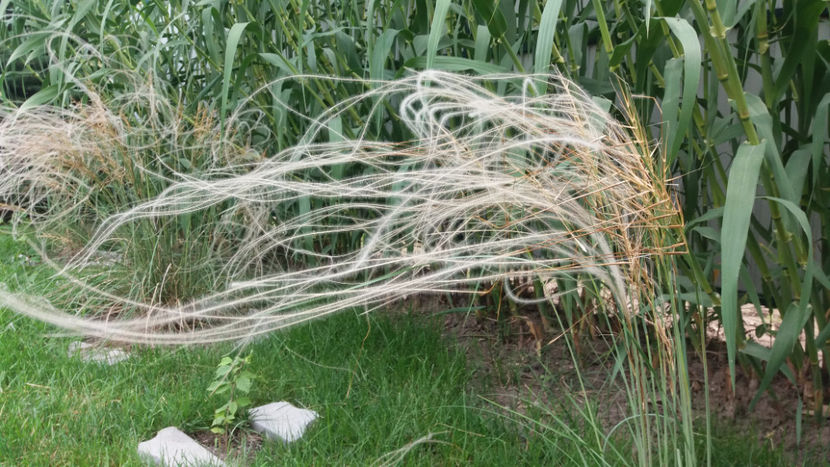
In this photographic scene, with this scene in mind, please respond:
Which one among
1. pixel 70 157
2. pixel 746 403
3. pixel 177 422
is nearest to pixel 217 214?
pixel 70 157

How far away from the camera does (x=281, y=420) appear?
5.43 feet

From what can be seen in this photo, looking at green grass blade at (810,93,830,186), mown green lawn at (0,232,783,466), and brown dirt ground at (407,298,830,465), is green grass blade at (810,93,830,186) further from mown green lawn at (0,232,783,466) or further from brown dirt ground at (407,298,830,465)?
mown green lawn at (0,232,783,466)

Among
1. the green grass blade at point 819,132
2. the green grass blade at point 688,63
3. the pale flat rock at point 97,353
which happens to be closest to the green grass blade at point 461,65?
the green grass blade at point 688,63

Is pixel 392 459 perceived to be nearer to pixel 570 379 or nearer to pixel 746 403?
pixel 570 379

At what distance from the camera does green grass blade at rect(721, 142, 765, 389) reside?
3.20 ft

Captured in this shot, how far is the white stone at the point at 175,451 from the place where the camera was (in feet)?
4.86

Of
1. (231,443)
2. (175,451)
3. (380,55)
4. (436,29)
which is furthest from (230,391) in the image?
(436,29)

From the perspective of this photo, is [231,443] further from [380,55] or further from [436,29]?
[436,29]

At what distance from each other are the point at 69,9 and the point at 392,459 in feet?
7.00

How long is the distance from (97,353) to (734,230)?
1.80m

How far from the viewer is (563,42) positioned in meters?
1.80

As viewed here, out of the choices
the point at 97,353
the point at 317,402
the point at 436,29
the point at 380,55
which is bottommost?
the point at 97,353

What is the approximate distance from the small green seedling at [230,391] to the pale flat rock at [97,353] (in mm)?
450

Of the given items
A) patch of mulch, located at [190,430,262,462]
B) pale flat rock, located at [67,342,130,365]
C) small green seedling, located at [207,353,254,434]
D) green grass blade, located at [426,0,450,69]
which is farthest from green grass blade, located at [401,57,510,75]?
pale flat rock, located at [67,342,130,365]
